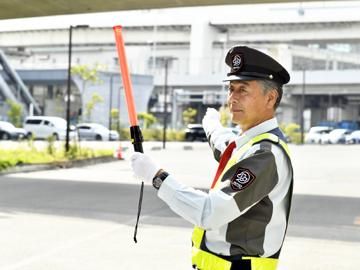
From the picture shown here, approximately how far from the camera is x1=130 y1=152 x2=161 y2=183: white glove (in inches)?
87.2

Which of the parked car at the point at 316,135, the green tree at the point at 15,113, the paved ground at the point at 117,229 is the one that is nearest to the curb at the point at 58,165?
the paved ground at the point at 117,229

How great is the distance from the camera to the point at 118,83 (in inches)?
2827

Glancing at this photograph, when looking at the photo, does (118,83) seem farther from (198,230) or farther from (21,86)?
(198,230)

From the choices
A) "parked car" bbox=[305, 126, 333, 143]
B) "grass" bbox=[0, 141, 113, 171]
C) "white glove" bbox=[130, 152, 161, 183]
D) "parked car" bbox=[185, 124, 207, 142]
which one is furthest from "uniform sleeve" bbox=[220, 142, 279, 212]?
"parked car" bbox=[305, 126, 333, 143]

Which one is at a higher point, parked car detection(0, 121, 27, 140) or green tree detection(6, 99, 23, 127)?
green tree detection(6, 99, 23, 127)

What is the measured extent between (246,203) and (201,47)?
67764 mm

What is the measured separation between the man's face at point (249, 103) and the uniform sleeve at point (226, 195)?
8.5 inches

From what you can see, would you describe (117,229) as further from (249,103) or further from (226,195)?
(226,195)

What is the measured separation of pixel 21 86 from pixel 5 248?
63416 mm

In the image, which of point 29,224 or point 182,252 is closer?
point 182,252

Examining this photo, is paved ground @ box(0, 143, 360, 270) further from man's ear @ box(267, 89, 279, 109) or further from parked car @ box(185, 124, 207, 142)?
parked car @ box(185, 124, 207, 142)

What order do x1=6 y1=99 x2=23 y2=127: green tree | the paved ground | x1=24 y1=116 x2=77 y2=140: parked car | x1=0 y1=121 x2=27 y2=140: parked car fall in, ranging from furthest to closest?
x1=6 y1=99 x2=23 y2=127: green tree < x1=24 y1=116 x2=77 y2=140: parked car < x1=0 y1=121 x2=27 y2=140: parked car < the paved ground

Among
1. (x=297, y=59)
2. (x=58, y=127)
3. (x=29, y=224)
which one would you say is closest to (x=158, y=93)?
(x=297, y=59)

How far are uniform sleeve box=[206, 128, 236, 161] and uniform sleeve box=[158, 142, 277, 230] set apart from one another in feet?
2.08
